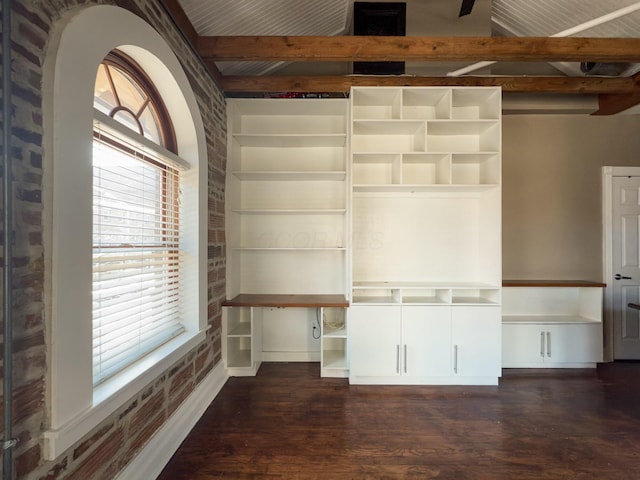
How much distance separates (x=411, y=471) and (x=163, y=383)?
5.38ft

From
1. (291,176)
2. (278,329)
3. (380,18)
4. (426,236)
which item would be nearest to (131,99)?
(291,176)

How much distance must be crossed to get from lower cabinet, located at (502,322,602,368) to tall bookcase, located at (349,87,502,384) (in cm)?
63

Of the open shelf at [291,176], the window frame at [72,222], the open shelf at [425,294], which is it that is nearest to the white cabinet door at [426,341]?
the open shelf at [425,294]

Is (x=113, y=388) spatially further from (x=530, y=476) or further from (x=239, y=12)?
(x=239, y=12)

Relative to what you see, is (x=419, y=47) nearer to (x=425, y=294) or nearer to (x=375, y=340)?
(x=425, y=294)

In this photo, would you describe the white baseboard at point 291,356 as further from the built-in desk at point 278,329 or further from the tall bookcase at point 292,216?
the tall bookcase at point 292,216

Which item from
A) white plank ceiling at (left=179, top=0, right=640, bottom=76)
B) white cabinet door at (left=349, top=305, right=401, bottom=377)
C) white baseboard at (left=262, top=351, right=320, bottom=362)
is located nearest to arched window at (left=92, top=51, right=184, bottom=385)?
white plank ceiling at (left=179, top=0, right=640, bottom=76)

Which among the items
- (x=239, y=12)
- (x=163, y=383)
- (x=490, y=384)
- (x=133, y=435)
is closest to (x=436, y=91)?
(x=239, y=12)

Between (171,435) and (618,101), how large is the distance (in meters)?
5.27

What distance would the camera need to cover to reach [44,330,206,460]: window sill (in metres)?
1.07

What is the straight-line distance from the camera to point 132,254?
5.62 feet

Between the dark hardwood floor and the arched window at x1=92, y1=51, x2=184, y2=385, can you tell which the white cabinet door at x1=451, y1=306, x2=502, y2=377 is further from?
the arched window at x1=92, y1=51, x2=184, y2=385

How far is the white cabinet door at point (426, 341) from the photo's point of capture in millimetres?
2656

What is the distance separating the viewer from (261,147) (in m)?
3.18
